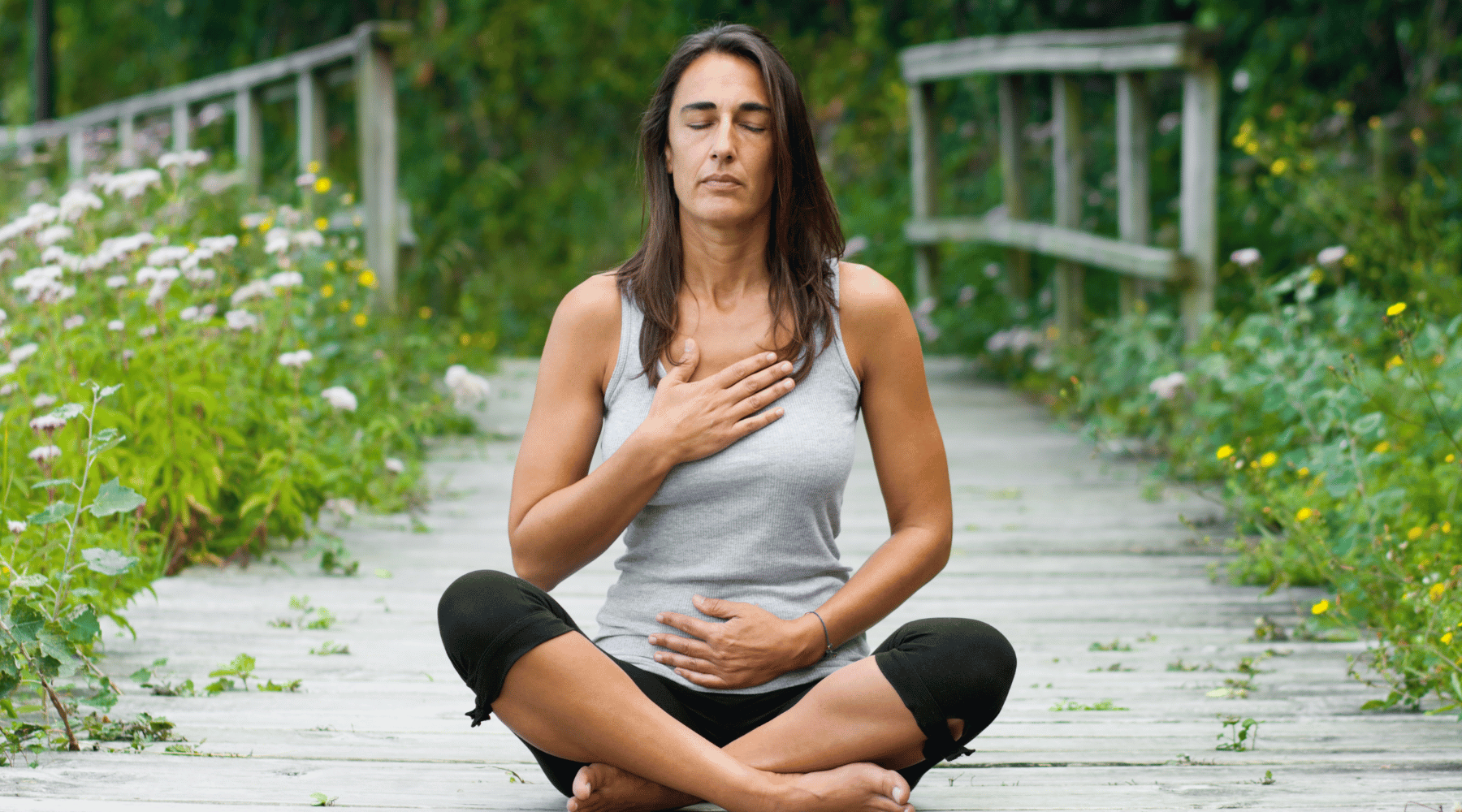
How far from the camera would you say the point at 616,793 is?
1996 mm

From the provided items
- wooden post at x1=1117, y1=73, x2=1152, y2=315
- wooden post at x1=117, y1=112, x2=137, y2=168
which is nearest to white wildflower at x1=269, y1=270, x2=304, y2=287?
wooden post at x1=1117, y1=73, x2=1152, y2=315

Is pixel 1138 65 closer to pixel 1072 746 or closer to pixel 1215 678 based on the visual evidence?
pixel 1215 678

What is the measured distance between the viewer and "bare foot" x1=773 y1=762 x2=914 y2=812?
192cm

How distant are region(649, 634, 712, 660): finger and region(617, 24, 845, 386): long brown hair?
0.36 m

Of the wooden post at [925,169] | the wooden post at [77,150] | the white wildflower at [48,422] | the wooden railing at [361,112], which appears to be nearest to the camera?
the white wildflower at [48,422]

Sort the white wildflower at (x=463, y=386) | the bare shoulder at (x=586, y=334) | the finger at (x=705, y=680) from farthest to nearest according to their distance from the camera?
the white wildflower at (x=463, y=386)
the bare shoulder at (x=586, y=334)
the finger at (x=705, y=680)

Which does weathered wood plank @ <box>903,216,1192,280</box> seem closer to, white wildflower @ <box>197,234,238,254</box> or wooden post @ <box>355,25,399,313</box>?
wooden post @ <box>355,25,399,313</box>

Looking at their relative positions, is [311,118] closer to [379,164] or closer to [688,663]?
[379,164]

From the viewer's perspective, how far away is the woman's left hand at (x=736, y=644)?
199cm

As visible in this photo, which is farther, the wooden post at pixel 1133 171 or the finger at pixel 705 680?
the wooden post at pixel 1133 171

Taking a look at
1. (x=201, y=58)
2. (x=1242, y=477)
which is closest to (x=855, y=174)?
(x=201, y=58)

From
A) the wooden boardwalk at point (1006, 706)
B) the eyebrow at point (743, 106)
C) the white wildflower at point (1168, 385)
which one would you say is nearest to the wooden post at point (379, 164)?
the wooden boardwalk at point (1006, 706)

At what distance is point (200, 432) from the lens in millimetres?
3352

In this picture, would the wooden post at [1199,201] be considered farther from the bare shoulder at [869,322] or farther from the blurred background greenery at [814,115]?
the bare shoulder at [869,322]
